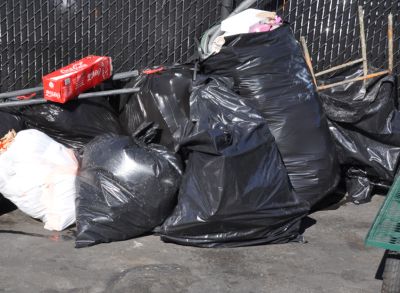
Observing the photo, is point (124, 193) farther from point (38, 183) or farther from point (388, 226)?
point (388, 226)

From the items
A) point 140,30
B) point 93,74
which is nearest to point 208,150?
point 93,74

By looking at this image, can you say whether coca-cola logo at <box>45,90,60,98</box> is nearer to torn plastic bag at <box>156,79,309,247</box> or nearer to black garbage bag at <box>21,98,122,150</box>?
black garbage bag at <box>21,98,122,150</box>

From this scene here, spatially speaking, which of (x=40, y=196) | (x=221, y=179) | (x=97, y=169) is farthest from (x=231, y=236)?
(x=40, y=196)

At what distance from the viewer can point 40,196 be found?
4215mm

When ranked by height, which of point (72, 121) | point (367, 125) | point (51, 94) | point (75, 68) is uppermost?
point (75, 68)

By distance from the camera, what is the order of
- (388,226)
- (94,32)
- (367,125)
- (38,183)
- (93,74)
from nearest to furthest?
(388,226) → (38,183) → (93,74) → (367,125) → (94,32)

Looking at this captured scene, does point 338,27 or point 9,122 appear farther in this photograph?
point 338,27

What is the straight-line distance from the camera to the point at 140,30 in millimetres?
5316

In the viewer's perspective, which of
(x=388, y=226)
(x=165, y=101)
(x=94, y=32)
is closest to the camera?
(x=388, y=226)

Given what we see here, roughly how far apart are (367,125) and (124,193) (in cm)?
196

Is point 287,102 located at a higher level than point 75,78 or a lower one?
lower

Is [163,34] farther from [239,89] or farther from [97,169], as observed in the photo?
[97,169]

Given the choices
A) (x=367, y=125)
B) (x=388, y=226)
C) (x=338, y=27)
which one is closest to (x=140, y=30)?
(x=338, y=27)

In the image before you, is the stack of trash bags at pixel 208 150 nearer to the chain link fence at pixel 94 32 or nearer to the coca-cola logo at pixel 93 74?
the coca-cola logo at pixel 93 74
